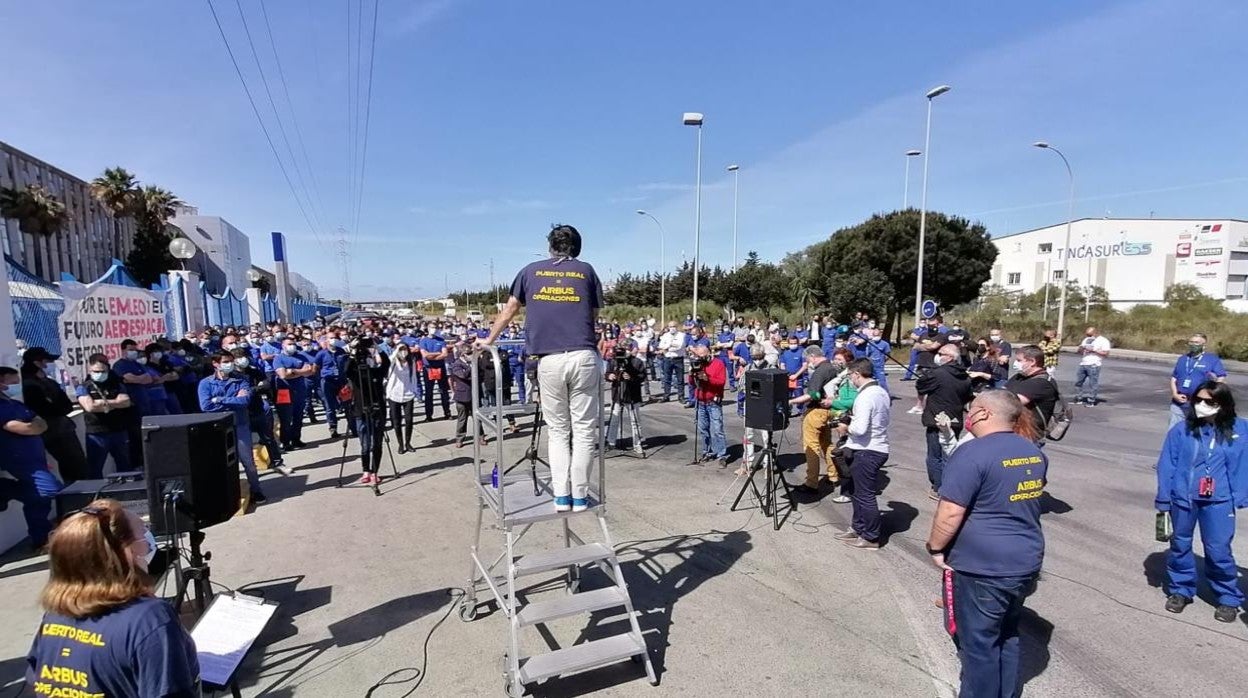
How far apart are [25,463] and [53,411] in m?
1.08

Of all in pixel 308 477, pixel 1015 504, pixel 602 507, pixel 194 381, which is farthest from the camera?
pixel 194 381

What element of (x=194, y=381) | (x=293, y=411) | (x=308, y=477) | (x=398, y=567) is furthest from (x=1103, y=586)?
(x=194, y=381)

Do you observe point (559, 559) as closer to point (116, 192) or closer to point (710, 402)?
point (710, 402)

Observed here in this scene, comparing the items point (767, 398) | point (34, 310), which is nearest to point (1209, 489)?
point (767, 398)

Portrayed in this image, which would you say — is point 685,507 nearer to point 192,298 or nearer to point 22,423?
point 22,423

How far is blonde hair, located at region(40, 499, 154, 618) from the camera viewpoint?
2025 mm

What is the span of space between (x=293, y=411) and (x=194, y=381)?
155 centimetres

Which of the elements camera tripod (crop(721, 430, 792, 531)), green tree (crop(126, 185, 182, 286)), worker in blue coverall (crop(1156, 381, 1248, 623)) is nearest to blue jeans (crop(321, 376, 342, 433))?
camera tripod (crop(721, 430, 792, 531))

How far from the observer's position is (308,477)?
8.58m

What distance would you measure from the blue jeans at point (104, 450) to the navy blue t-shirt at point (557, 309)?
680 centimetres

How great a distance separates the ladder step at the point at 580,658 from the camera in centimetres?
339

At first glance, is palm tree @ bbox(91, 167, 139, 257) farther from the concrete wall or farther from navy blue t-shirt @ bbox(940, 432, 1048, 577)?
navy blue t-shirt @ bbox(940, 432, 1048, 577)

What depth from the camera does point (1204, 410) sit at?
4.41 m

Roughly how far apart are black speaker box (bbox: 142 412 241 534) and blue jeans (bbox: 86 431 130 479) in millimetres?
4699
